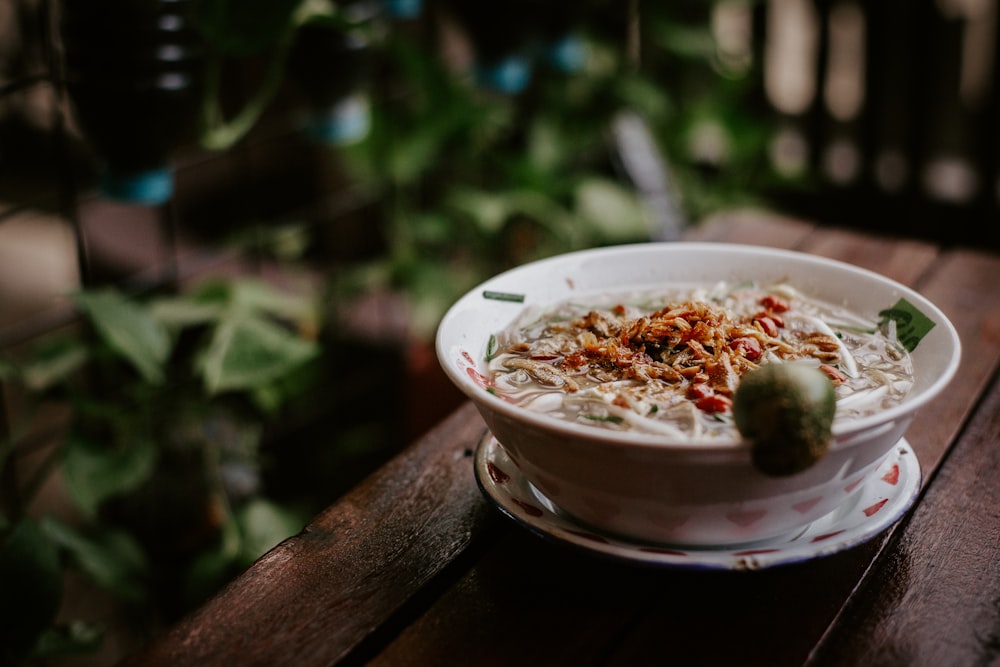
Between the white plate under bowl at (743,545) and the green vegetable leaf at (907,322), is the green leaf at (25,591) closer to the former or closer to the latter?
the white plate under bowl at (743,545)

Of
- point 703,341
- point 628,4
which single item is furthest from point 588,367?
point 628,4

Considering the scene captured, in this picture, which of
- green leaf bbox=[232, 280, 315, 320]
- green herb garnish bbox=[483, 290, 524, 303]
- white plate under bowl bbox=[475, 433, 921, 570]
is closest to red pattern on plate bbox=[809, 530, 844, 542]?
white plate under bowl bbox=[475, 433, 921, 570]

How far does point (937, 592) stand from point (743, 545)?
18 centimetres

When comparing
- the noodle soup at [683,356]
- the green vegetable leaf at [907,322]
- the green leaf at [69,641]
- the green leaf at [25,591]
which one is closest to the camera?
the noodle soup at [683,356]

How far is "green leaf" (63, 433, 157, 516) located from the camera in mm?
1691

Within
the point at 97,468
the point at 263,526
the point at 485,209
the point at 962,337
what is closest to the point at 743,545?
the point at 962,337

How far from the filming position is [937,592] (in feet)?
2.91

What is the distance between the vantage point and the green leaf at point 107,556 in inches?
62.9

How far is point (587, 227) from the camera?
262 cm

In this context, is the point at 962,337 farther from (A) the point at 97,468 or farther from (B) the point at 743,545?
(A) the point at 97,468

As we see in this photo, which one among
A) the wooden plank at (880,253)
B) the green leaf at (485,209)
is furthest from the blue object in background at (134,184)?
the wooden plank at (880,253)

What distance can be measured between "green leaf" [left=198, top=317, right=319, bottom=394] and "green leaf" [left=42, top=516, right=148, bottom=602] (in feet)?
1.03

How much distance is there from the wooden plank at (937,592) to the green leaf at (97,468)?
1.26 metres

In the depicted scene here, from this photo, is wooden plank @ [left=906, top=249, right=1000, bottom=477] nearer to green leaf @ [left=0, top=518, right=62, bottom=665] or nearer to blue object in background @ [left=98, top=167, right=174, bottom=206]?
green leaf @ [left=0, top=518, right=62, bottom=665]
